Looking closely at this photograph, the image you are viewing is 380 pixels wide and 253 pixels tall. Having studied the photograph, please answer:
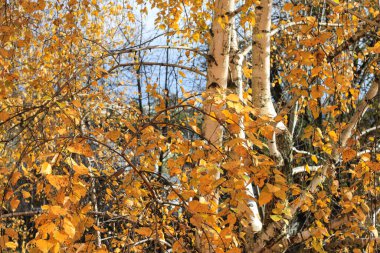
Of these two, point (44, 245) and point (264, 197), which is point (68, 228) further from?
point (264, 197)

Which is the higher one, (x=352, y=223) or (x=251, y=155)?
(x=251, y=155)

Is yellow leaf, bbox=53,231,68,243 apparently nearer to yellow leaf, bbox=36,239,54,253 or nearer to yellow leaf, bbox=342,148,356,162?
yellow leaf, bbox=36,239,54,253

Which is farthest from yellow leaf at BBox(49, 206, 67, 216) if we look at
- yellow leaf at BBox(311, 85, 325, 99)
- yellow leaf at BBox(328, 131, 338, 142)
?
yellow leaf at BBox(328, 131, 338, 142)

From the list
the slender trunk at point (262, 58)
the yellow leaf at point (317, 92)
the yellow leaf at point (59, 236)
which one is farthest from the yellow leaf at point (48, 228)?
the slender trunk at point (262, 58)

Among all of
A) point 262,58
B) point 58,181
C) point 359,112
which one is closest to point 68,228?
point 58,181

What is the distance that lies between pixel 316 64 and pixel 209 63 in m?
0.75

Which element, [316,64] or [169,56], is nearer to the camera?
[316,64]

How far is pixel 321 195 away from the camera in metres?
3.08

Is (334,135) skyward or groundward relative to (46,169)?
skyward

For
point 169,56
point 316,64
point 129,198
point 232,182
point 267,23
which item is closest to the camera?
point 232,182

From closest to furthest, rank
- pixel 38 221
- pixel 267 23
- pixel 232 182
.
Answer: pixel 38 221 → pixel 232 182 → pixel 267 23

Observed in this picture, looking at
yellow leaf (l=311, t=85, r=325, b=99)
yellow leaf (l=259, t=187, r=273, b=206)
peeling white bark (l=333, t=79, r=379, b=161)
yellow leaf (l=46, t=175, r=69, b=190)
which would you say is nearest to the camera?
yellow leaf (l=46, t=175, r=69, b=190)

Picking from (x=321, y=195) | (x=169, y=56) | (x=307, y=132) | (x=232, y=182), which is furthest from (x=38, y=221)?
(x=169, y=56)

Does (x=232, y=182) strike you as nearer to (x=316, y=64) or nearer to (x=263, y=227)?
(x=316, y=64)
